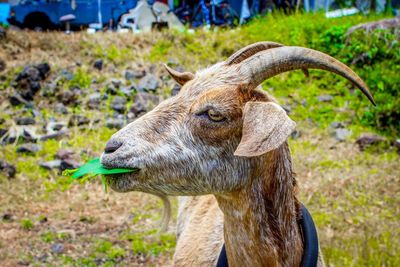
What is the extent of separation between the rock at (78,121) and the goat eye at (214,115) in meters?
7.68

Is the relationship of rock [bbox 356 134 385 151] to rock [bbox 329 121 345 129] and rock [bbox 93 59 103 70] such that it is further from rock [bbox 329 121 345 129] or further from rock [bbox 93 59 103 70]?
rock [bbox 93 59 103 70]

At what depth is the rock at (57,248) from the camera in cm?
621

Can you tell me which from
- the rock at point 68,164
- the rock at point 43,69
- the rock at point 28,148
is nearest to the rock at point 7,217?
the rock at point 68,164

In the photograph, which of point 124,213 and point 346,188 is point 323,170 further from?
point 124,213

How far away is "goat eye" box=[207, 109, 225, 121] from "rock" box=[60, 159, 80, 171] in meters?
5.70

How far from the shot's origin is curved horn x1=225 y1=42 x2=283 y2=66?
3.19 metres

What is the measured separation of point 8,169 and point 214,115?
5962 mm

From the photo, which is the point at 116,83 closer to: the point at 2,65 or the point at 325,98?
the point at 2,65

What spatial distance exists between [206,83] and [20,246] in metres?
4.12

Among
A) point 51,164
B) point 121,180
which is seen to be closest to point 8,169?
point 51,164

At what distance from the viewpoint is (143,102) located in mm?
10969

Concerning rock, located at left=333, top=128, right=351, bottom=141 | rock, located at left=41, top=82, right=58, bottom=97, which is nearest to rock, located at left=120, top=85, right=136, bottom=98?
rock, located at left=41, top=82, right=58, bottom=97

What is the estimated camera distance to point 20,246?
632 centimetres

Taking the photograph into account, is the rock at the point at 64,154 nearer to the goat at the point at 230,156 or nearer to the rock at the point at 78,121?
the rock at the point at 78,121
